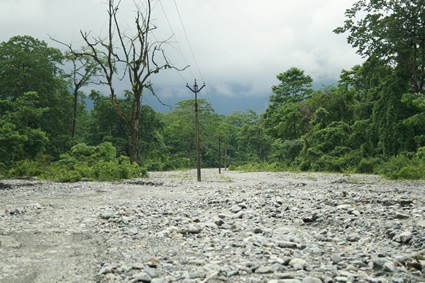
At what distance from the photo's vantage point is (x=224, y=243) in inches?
212

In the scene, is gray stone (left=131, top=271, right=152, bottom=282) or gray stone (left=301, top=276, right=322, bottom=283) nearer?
gray stone (left=301, top=276, right=322, bottom=283)

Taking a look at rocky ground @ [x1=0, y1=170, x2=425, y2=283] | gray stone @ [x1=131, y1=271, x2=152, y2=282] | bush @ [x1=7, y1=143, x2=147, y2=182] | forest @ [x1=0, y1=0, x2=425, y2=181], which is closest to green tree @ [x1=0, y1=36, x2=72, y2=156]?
forest @ [x1=0, y1=0, x2=425, y2=181]

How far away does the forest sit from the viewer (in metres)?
24.6

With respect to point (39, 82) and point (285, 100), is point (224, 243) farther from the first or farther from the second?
point (285, 100)

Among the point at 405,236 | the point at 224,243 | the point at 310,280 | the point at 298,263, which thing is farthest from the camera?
the point at 224,243

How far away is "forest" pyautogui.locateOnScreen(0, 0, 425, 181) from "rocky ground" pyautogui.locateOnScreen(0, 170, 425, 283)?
13.6 metres

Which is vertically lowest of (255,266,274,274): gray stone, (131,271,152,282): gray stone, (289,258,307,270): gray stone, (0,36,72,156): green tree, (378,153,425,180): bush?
(131,271,152,282): gray stone

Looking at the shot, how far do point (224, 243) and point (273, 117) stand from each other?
51.5 metres

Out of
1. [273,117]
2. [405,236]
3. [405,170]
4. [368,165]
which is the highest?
[273,117]

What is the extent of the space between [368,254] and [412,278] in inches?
32.4

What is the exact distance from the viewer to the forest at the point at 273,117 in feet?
80.8

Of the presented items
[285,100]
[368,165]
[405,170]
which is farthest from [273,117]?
[405,170]

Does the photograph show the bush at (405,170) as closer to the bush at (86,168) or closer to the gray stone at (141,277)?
the bush at (86,168)

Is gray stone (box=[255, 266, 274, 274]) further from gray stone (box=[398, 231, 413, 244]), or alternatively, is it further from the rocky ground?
gray stone (box=[398, 231, 413, 244])
